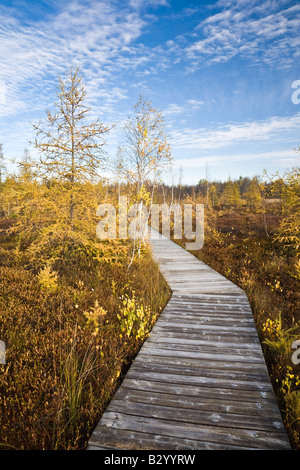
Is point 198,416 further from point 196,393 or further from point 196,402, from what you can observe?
point 196,393

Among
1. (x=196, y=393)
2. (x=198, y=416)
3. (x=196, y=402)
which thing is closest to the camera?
(x=198, y=416)

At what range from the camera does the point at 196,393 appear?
274 cm

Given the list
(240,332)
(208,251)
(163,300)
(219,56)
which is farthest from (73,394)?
(219,56)

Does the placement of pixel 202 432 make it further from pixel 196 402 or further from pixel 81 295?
pixel 81 295

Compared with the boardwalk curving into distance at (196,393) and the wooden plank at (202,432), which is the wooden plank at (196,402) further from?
the wooden plank at (202,432)

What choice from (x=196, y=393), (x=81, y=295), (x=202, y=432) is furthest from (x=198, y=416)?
(x=81, y=295)

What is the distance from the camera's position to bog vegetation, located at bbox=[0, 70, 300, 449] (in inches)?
99.0

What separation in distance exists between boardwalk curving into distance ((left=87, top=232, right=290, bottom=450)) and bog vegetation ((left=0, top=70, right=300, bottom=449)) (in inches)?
7.6

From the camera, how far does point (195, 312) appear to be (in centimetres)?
501

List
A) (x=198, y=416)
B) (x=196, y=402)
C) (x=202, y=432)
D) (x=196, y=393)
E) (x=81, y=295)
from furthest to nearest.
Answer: (x=81, y=295)
(x=196, y=393)
(x=196, y=402)
(x=198, y=416)
(x=202, y=432)

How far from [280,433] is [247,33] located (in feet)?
42.4

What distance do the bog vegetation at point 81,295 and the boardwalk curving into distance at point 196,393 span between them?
0.19 meters

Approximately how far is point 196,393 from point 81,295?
3.36 meters

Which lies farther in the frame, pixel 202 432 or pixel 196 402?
pixel 196 402
